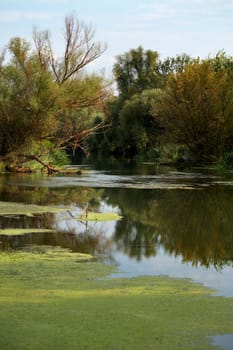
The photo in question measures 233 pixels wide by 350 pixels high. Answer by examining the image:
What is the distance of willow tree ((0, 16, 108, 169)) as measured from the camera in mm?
27453

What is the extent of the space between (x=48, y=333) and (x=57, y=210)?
375 inches

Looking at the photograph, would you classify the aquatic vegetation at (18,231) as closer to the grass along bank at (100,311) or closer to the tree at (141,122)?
the grass along bank at (100,311)

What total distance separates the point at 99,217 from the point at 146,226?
1.30 meters

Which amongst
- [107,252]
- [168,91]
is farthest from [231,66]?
[107,252]

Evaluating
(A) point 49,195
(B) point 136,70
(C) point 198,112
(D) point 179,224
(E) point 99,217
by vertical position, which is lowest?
(D) point 179,224

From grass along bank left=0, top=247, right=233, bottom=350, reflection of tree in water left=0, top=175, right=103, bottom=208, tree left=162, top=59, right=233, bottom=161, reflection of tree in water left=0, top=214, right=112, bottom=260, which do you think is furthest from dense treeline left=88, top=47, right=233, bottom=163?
grass along bank left=0, top=247, right=233, bottom=350

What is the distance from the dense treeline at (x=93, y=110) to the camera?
90.7ft

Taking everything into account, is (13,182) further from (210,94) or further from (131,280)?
(210,94)

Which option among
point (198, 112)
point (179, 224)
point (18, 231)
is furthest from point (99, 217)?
point (198, 112)

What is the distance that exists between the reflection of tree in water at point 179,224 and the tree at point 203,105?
17693 mm

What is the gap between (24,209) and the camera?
15.0 meters

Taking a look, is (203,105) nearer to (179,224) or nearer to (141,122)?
(141,122)

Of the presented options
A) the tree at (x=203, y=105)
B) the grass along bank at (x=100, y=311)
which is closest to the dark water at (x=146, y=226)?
the grass along bank at (x=100, y=311)

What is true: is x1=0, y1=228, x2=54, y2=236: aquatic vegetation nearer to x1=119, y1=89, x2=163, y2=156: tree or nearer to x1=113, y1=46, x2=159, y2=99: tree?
x1=119, y1=89, x2=163, y2=156: tree
